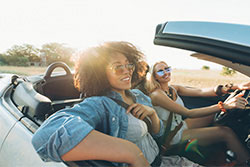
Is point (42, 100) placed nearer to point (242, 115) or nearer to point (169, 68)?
point (169, 68)

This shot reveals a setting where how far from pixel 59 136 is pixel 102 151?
0.61 feet

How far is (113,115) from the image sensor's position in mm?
1144

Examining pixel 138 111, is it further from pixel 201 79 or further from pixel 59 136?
pixel 201 79

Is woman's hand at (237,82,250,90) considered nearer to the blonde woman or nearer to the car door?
the blonde woman

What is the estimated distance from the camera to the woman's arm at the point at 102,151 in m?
0.82

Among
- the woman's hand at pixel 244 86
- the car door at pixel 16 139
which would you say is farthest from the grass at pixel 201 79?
the car door at pixel 16 139

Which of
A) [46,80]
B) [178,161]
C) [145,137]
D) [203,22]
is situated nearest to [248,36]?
[203,22]

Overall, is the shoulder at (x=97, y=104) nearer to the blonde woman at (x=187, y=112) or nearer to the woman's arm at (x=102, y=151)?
the woman's arm at (x=102, y=151)

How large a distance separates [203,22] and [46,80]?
2.32m

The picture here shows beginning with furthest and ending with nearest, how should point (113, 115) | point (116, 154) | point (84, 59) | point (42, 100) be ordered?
point (42, 100) → point (84, 59) → point (113, 115) → point (116, 154)

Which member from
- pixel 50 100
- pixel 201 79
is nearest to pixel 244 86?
pixel 50 100

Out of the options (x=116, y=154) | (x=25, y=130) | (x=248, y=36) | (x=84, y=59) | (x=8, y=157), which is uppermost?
(x=248, y=36)

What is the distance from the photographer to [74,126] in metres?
0.84

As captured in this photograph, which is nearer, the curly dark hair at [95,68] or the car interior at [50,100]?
the curly dark hair at [95,68]
